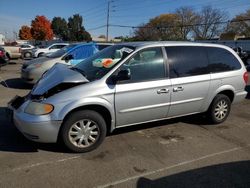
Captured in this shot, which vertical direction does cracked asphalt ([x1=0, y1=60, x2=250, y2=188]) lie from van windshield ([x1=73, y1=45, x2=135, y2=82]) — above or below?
below

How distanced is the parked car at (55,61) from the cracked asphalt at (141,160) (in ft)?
12.9

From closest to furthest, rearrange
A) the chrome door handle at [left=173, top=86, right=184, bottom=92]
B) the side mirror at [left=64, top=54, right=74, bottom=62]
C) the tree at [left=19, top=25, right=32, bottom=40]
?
1. the chrome door handle at [left=173, top=86, right=184, bottom=92]
2. the side mirror at [left=64, top=54, right=74, bottom=62]
3. the tree at [left=19, top=25, right=32, bottom=40]

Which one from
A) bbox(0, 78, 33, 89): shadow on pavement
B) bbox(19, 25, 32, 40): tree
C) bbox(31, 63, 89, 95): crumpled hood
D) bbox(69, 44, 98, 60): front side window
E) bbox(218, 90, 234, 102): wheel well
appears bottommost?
bbox(0, 78, 33, 89): shadow on pavement

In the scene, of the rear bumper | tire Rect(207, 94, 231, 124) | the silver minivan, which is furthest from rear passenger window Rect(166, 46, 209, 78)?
the rear bumper

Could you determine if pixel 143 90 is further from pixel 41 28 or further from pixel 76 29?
pixel 41 28

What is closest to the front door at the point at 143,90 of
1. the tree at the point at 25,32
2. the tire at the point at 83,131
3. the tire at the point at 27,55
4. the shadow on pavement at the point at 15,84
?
the tire at the point at 83,131

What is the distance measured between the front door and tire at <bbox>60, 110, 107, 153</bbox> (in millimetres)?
372

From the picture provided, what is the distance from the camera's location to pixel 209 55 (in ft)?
18.7

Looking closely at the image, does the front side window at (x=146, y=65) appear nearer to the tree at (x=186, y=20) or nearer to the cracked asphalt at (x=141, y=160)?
the cracked asphalt at (x=141, y=160)

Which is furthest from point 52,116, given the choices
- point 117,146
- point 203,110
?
point 203,110

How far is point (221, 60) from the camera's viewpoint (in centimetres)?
586

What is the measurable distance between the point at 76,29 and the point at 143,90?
82.9m

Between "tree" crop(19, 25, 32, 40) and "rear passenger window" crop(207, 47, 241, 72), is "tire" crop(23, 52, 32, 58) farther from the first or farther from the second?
"tree" crop(19, 25, 32, 40)

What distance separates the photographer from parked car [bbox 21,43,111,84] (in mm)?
9492
